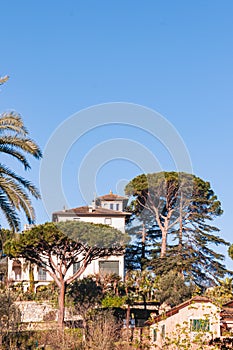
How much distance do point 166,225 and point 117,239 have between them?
40.5 ft

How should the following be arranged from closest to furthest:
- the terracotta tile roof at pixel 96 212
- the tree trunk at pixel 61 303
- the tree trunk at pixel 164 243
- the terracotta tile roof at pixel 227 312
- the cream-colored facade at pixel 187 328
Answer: the cream-colored facade at pixel 187 328
the terracotta tile roof at pixel 227 312
the tree trunk at pixel 61 303
the tree trunk at pixel 164 243
the terracotta tile roof at pixel 96 212

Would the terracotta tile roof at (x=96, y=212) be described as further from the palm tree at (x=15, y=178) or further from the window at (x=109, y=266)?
the palm tree at (x=15, y=178)

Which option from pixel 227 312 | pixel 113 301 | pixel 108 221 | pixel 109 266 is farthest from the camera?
pixel 108 221

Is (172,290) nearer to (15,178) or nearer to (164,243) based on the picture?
(164,243)

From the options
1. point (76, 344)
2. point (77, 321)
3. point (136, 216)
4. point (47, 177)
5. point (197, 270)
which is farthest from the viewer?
point (136, 216)

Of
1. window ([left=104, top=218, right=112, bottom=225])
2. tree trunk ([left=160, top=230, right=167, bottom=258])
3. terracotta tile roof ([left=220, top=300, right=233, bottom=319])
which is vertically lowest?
terracotta tile roof ([left=220, top=300, right=233, bottom=319])

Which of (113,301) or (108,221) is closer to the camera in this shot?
(113,301)

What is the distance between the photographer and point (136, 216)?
48.6m

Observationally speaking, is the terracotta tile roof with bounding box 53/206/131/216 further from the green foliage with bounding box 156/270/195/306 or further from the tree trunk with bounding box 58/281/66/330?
the tree trunk with bounding box 58/281/66/330

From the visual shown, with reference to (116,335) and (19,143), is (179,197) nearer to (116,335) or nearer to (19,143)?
(116,335)

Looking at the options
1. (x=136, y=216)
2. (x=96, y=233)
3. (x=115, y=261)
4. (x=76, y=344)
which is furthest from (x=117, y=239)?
(x=76, y=344)

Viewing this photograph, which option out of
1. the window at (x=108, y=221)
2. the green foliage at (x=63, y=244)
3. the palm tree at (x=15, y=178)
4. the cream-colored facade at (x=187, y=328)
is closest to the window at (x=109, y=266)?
the window at (x=108, y=221)

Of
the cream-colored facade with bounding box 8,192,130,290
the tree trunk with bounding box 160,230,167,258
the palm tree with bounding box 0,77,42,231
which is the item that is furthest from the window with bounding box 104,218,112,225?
the palm tree with bounding box 0,77,42,231

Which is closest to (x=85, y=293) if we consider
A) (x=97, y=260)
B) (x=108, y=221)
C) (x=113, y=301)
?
(x=113, y=301)
